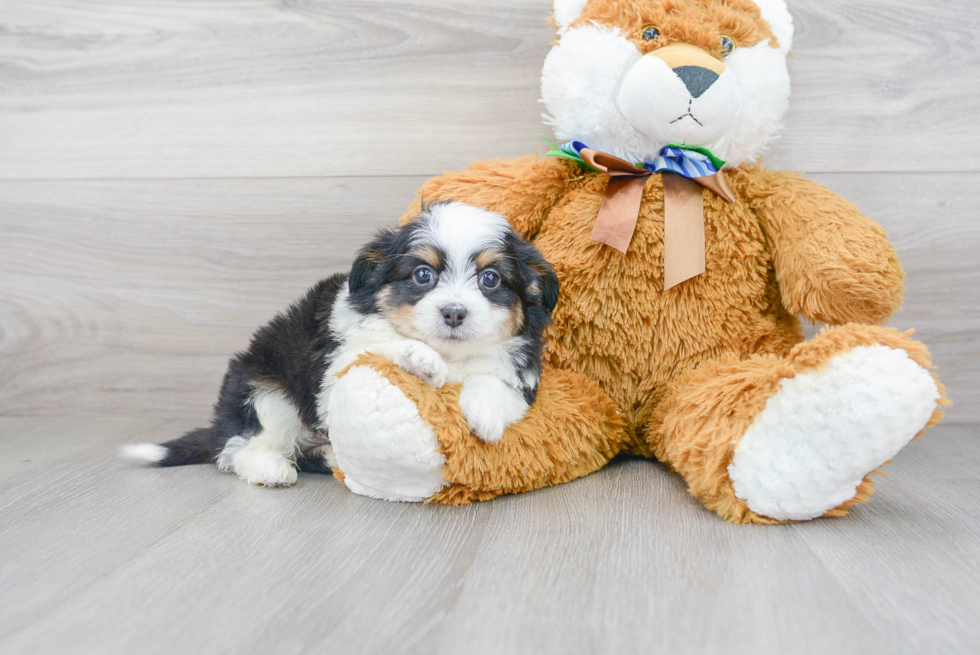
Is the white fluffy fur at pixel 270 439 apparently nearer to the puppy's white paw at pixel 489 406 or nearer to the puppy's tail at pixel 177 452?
the puppy's tail at pixel 177 452

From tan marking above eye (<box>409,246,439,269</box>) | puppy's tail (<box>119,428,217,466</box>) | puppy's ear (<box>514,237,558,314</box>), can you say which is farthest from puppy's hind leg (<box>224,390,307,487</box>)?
puppy's ear (<box>514,237,558,314</box>)

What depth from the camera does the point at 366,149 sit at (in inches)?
92.4

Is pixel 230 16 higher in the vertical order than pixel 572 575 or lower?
higher

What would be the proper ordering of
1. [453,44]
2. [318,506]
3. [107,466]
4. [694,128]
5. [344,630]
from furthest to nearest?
[453,44] < [107,466] < [694,128] < [318,506] < [344,630]

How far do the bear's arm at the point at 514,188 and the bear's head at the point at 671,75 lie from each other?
12 centimetres

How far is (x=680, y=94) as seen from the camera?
1655mm

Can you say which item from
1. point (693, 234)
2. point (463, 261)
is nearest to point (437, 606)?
point (463, 261)

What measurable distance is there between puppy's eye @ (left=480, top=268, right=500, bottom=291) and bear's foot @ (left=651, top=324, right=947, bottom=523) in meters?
0.53

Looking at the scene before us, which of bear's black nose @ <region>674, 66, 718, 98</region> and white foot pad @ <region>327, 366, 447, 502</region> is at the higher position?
bear's black nose @ <region>674, 66, 718, 98</region>

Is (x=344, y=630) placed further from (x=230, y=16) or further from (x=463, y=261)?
(x=230, y=16)

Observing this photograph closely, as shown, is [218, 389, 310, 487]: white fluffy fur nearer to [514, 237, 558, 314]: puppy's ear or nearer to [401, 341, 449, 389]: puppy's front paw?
[401, 341, 449, 389]: puppy's front paw

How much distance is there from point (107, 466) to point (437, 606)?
4.14 feet

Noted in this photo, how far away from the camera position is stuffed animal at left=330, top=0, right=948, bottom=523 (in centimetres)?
152

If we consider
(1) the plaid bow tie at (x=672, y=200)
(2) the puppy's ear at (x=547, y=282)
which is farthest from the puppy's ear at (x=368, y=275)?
(1) the plaid bow tie at (x=672, y=200)
